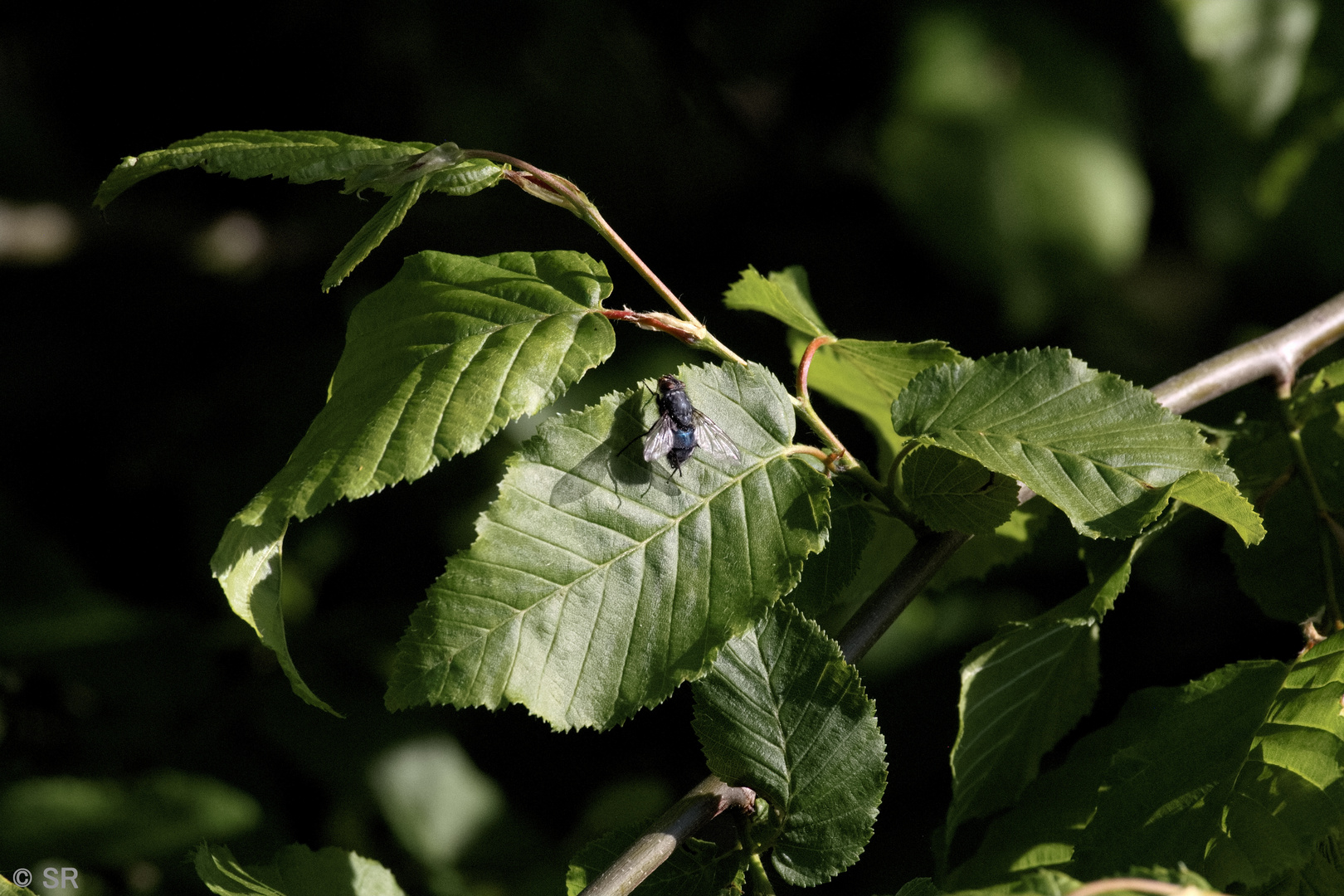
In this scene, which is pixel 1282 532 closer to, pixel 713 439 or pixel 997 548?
pixel 997 548

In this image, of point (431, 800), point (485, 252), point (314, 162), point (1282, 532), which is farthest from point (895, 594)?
point (485, 252)

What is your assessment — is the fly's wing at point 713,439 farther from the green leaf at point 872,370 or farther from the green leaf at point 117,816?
the green leaf at point 117,816

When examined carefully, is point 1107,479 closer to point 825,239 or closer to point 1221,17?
point 1221,17

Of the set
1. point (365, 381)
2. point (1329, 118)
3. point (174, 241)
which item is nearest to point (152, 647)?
point (174, 241)

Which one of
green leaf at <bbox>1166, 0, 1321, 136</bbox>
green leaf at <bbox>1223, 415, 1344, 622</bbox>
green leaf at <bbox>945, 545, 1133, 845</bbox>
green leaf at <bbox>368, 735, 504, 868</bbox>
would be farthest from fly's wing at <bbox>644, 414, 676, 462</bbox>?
green leaf at <bbox>1166, 0, 1321, 136</bbox>

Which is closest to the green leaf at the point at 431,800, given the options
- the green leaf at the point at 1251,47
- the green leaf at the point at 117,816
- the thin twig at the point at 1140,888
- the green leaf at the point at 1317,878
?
the green leaf at the point at 117,816
